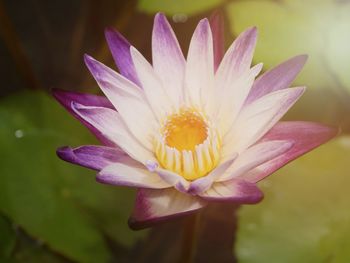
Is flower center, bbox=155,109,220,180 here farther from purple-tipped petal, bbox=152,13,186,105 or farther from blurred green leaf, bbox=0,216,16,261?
blurred green leaf, bbox=0,216,16,261

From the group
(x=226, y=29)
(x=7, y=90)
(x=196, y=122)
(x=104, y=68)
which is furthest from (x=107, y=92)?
(x=7, y=90)

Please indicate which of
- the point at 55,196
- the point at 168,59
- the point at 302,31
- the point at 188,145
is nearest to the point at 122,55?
the point at 168,59

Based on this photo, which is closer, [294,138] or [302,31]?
[294,138]

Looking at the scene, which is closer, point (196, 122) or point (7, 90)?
point (196, 122)

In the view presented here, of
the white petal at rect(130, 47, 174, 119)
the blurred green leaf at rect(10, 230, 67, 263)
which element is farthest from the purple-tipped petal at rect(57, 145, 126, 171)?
the blurred green leaf at rect(10, 230, 67, 263)

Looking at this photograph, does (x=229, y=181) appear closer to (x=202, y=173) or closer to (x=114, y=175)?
(x=202, y=173)

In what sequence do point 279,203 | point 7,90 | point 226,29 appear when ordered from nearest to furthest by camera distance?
point 279,203 < point 226,29 < point 7,90

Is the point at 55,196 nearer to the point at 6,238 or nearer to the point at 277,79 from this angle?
the point at 6,238
